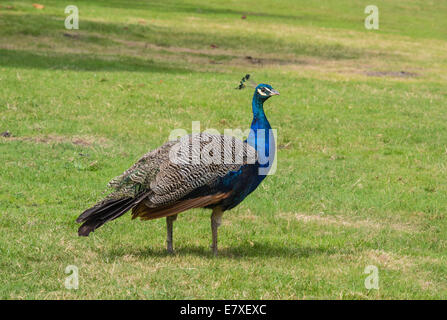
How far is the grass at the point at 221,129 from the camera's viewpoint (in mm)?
7543

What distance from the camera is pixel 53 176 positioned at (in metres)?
11.7

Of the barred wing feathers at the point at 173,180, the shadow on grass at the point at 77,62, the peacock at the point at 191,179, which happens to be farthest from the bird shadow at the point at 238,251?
the shadow on grass at the point at 77,62

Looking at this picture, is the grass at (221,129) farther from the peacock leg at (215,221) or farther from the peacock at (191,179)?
the peacock at (191,179)

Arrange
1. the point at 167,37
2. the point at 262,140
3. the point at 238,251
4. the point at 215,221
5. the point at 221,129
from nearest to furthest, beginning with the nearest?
the point at 262,140 < the point at 215,221 < the point at 238,251 < the point at 221,129 < the point at 167,37

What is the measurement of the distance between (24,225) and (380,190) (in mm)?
5782

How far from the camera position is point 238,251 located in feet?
28.7

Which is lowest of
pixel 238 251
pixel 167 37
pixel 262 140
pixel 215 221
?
pixel 238 251

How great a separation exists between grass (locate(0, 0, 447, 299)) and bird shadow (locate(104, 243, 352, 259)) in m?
0.03

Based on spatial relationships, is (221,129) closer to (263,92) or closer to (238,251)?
(263,92)

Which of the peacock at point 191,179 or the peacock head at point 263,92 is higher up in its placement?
the peacock head at point 263,92

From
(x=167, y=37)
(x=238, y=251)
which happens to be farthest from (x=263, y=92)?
(x=167, y=37)

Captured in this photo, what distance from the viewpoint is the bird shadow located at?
8.31 metres

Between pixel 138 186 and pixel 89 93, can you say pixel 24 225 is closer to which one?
pixel 138 186

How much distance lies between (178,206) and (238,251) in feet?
3.92
